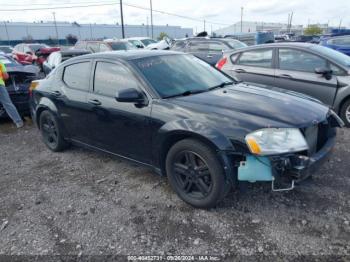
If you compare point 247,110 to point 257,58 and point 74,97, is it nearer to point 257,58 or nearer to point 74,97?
point 74,97

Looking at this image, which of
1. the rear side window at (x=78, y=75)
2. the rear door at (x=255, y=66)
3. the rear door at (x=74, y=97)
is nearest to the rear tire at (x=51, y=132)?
the rear door at (x=74, y=97)

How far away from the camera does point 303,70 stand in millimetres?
5879

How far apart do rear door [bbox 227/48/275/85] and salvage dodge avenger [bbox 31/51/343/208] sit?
7.61 feet

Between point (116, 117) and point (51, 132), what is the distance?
1.86 meters

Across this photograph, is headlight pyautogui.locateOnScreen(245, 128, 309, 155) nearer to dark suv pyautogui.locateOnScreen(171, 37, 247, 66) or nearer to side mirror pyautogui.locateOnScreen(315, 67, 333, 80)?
side mirror pyautogui.locateOnScreen(315, 67, 333, 80)

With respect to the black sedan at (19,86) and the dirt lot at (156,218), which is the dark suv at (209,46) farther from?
the dirt lot at (156,218)

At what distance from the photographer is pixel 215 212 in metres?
3.21

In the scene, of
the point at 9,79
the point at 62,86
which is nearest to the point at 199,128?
the point at 62,86

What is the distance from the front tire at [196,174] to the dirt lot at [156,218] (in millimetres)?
155

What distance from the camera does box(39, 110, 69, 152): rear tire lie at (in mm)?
4833

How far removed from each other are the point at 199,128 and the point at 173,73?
3.51ft

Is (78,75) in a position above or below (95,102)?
above

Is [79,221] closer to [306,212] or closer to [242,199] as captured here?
[242,199]

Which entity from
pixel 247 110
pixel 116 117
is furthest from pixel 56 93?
pixel 247 110
